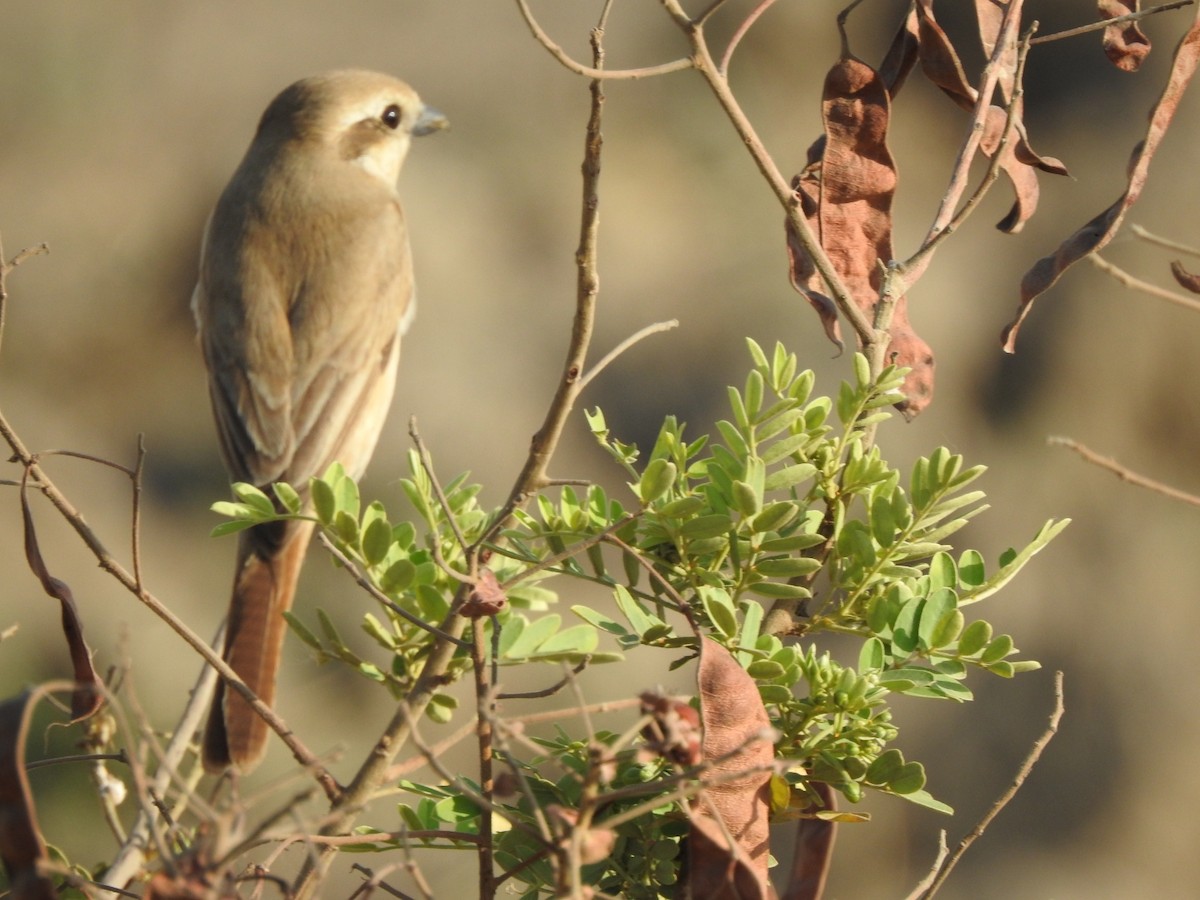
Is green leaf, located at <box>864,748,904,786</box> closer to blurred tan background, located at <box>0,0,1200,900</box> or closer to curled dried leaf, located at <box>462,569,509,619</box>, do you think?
curled dried leaf, located at <box>462,569,509,619</box>

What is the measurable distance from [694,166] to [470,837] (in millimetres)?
5722

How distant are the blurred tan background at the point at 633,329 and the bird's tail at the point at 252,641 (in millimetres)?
2555

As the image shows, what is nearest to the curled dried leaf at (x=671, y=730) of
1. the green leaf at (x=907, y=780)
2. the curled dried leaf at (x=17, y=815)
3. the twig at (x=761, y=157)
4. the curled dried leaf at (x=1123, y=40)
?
the green leaf at (x=907, y=780)

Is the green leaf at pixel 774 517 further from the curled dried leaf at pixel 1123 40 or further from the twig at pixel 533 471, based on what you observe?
the curled dried leaf at pixel 1123 40

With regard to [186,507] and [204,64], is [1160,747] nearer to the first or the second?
[186,507]

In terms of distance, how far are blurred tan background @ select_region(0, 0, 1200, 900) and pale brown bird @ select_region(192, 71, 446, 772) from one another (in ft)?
6.21

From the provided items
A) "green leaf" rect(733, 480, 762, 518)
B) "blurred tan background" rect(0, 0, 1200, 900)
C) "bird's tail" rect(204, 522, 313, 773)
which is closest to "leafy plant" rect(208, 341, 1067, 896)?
"green leaf" rect(733, 480, 762, 518)

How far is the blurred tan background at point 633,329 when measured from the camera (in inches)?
225

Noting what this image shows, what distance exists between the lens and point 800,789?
1.40m

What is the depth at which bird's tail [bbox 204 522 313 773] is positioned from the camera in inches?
90.4

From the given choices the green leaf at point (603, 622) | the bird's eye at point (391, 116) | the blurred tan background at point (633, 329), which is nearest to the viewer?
the green leaf at point (603, 622)

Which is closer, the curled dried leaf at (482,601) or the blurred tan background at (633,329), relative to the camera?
the curled dried leaf at (482,601)

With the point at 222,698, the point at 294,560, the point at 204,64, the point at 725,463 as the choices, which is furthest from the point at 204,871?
the point at 204,64

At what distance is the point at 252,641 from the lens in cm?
263
